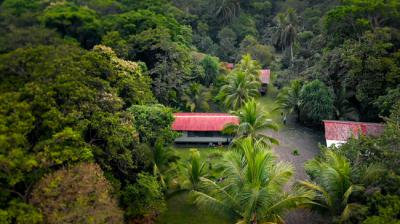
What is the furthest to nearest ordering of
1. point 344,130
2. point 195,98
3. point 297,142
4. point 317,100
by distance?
point 195,98 < point 317,100 < point 297,142 < point 344,130

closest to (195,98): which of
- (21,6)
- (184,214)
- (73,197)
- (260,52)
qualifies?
(184,214)

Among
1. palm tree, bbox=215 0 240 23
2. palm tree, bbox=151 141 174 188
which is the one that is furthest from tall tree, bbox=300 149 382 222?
palm tree, bbox=215 0 240 23

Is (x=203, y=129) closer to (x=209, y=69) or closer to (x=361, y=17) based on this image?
(x=209, y=69)

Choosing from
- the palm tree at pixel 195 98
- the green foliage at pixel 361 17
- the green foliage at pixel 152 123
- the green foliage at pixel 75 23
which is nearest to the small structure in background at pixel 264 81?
the palm tree at pixel 195 98

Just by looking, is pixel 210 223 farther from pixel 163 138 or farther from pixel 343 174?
pixel 343 174

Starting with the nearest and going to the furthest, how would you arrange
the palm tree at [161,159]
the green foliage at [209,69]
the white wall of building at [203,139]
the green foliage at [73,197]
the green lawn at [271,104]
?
the green foliage at [73,197] → the palm tree at [161,159] → the white wall of building at [203,139] → the green lawn at [271,104] → the green foliage at [209,69]

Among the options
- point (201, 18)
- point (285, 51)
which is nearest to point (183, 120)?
point (285, 51)

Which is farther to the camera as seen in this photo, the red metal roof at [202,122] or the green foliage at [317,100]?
the green foliage at [317,100]

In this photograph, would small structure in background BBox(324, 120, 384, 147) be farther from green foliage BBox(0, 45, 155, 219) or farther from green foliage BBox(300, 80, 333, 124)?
green foliage BBox(0, 45, 155, 219)

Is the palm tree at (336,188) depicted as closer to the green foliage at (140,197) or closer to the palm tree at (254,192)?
the palm tree at (254,192)
